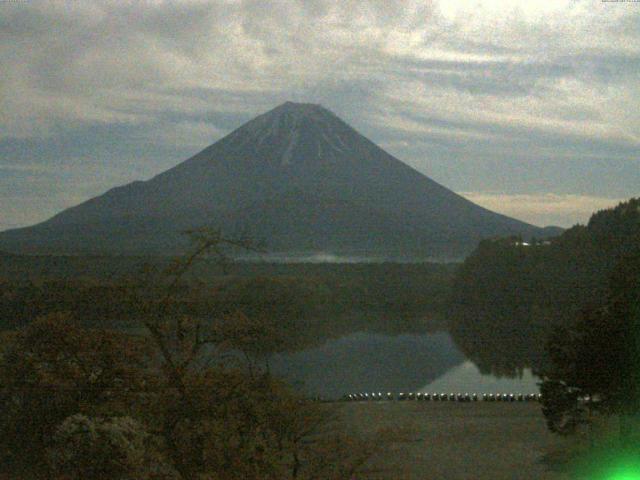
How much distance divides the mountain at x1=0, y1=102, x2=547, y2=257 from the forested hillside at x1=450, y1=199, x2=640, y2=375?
108 ft

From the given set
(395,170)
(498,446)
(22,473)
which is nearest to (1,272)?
(498,446)

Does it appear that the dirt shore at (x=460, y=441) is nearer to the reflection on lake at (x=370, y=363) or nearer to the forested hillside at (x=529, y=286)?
the reflection on lake at (x=370, y=363)

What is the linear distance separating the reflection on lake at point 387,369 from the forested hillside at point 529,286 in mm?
1190

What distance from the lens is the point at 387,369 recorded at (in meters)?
24.7

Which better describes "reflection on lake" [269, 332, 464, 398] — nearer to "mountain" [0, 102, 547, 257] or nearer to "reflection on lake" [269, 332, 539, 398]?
"reflection on lake" [269, 332, 539, 398]

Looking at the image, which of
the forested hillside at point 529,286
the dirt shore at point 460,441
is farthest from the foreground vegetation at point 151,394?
the forested hillside at point 529,286

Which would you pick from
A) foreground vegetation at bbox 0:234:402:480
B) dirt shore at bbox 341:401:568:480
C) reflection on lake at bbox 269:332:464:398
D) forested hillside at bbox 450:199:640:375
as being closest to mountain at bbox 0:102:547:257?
forested hillside at bbox 450:199:640:375

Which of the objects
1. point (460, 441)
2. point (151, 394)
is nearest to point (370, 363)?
point (460, 441)

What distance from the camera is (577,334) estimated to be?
12102mm

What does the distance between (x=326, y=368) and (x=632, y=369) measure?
1435 cm

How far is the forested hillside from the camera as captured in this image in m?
29.7

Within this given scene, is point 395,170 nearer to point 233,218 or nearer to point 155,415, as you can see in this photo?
point 233,218

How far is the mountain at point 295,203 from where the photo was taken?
7781 centimetres

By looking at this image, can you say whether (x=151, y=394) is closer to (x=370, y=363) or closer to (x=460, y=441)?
(x=460, y=441)
